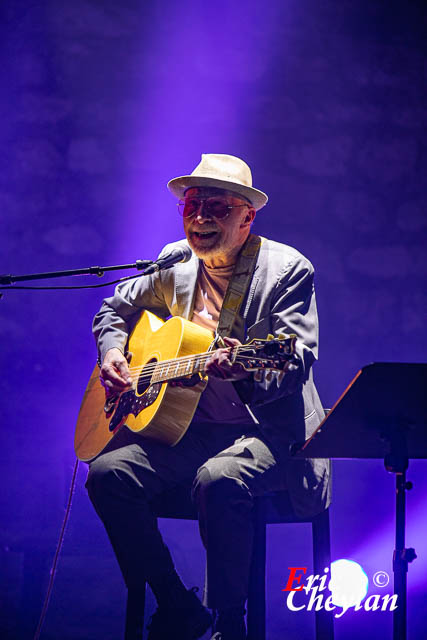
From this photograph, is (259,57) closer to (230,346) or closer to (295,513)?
(230,346)

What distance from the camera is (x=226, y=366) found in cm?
266

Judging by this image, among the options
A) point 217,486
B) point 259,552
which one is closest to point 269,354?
point 217,486

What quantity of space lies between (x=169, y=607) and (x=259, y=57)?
3.81 meters

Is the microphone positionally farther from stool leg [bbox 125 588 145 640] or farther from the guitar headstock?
stool leg [bbox 125 588 145 640]

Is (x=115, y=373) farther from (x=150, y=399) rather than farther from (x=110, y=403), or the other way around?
(x=150, y=399)

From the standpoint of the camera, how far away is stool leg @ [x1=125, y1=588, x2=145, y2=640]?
276 centimetres

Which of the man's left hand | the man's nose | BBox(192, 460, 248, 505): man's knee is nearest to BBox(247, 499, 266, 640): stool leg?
BBox(192, 460, 248, 505): man's knee

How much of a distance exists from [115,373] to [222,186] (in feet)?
3.35

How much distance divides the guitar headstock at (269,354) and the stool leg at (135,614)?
1.05 m

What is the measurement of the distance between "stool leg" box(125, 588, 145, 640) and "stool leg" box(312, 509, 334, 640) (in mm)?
726

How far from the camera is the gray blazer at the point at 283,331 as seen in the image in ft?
8.95

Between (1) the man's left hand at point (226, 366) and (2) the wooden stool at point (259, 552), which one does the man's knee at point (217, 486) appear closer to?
(2) the wooden stool at point (259, 552)

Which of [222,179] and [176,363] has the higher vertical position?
[222,179]

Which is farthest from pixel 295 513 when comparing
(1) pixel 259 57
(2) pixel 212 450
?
(1) pixel 259 57
